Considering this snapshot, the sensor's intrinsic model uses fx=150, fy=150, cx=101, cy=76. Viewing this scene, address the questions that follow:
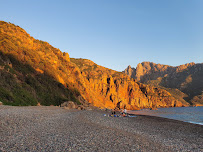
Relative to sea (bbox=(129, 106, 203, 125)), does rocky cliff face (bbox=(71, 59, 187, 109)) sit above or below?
above

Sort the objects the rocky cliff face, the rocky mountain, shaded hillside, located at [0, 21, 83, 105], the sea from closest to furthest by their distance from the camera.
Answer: shaded hillside, located at [0, 21, 83, 105]
the rocky mountain
the sea
the rocky cliff face

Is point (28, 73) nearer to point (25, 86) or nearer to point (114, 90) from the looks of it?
point (25, 86)

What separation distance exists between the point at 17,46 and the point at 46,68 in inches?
489

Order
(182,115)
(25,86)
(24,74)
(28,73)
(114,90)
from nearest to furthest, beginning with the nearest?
(25,86), (24,74), (28,73), (182,115), (114,90)

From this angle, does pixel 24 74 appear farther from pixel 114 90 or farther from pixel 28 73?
pixel 114 90

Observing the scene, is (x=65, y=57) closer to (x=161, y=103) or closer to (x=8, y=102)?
(x=8, y=102)

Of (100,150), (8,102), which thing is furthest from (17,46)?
(100,150)

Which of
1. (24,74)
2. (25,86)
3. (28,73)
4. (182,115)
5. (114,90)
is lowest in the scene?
(182,115)

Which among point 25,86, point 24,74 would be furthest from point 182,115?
point 24,74

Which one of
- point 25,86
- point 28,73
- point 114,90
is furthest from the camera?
point 114,90

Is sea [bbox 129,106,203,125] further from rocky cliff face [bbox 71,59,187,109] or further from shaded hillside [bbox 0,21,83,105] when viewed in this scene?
rocky cliff face [bbox 71,59,187,109]

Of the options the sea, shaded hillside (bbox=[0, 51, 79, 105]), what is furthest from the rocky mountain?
the sea

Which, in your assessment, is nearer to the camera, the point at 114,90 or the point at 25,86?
the point at 25,86

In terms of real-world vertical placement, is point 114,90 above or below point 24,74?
below
